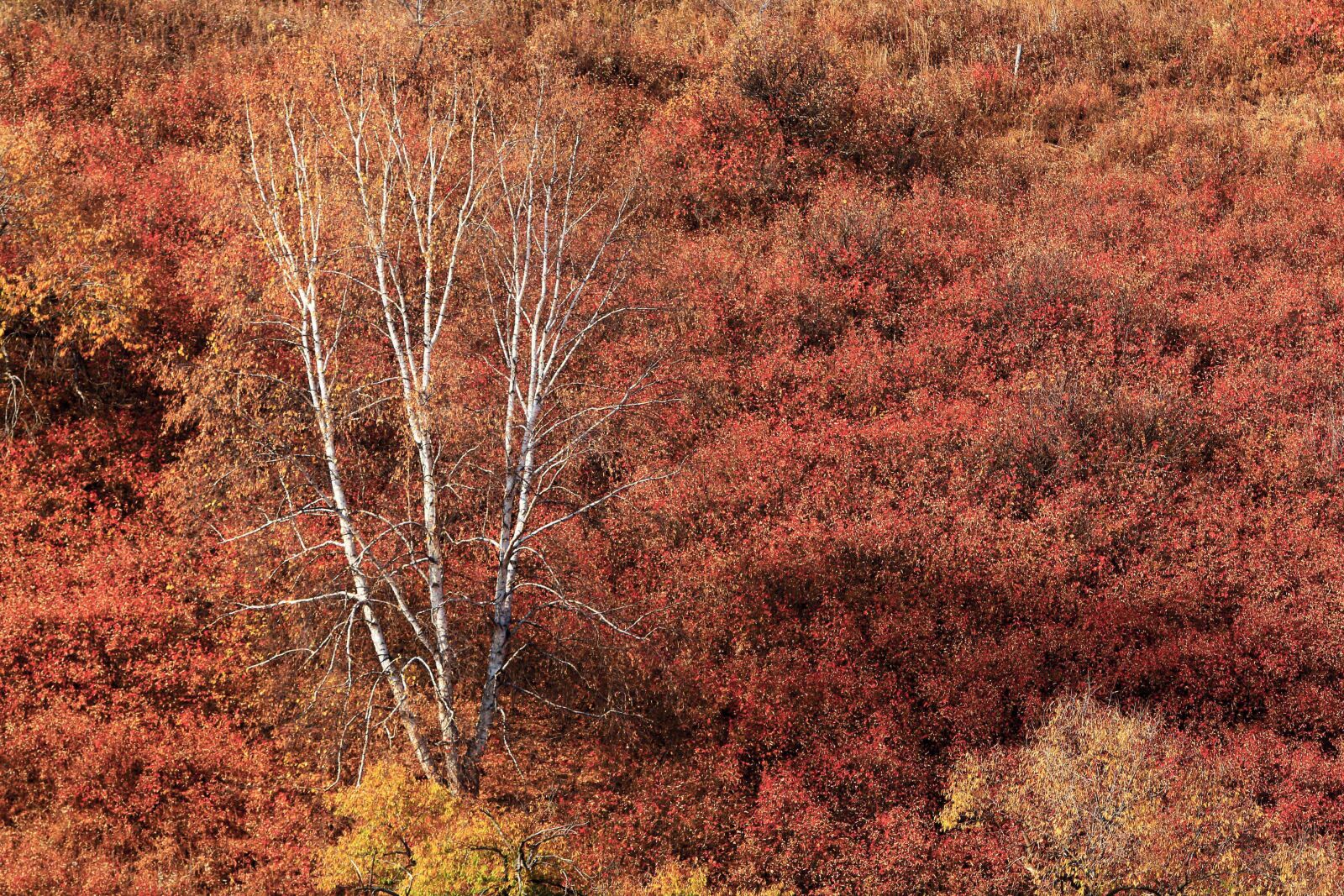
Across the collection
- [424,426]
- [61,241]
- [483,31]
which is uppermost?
[483,31]

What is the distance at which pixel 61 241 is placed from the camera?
923 inches

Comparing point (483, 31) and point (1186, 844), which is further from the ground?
point (483, 31)

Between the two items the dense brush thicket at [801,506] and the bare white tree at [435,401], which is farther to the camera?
the dense brush thicket at [801,506]

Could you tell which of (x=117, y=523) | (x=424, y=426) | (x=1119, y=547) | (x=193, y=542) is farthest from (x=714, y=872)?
(x=117, y=523)

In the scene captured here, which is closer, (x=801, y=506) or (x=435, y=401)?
(x=435, y=401)

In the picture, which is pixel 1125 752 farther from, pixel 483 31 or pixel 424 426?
pixel 483 31

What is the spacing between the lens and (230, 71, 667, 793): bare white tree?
16906 millimetres

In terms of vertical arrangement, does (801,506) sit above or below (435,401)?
below

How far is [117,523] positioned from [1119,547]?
2036 cm

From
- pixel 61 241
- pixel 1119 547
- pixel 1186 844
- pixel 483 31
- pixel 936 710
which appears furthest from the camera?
pixel 483 31

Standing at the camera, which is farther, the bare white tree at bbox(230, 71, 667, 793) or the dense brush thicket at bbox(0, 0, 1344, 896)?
the dense brush thicket at bbox(0, 0, 1344, 896)

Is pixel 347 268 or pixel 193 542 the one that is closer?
pixel 193 542

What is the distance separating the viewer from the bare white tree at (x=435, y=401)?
55.5ft

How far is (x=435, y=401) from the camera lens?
19531mm
